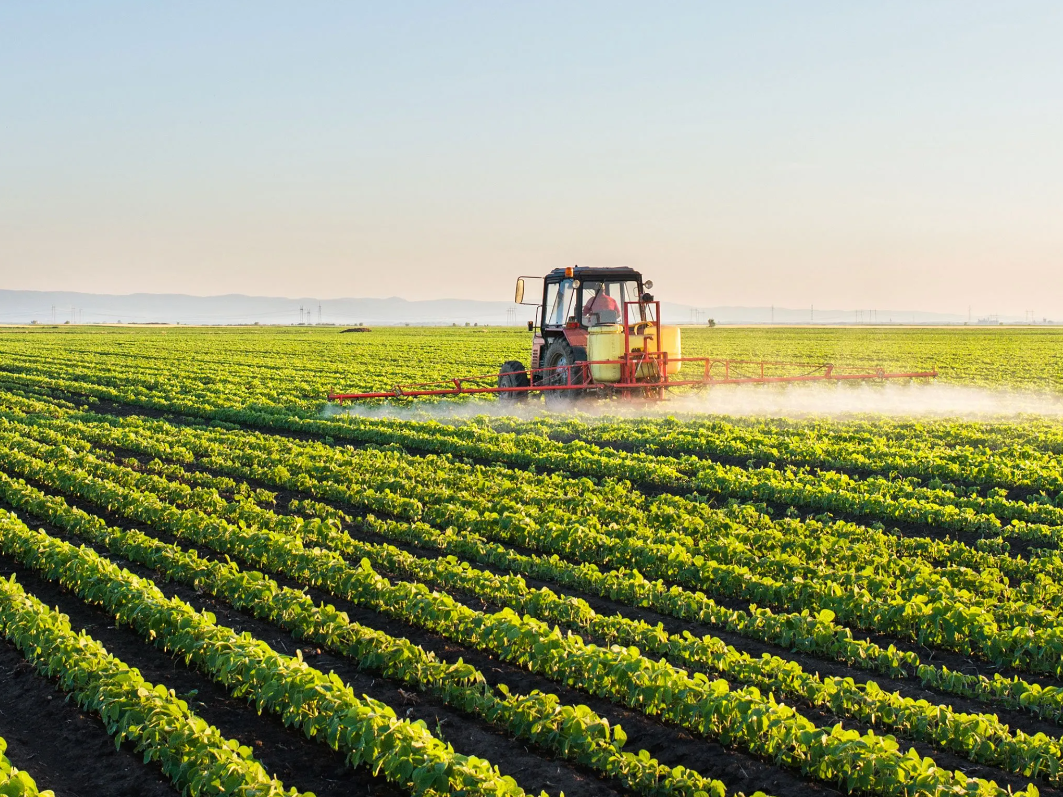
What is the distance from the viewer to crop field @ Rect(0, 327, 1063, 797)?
5.21 meters

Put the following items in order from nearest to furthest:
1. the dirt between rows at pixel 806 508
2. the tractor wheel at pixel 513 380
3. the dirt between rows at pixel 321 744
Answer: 1. the dirt between rows at pixel 321 744
2. the dirt between rows at pixel 806 508
3. the tractor wheel at pixel 513 380

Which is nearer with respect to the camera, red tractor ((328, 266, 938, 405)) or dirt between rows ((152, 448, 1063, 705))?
dirt between rows ((152, 448, 1063, 705))

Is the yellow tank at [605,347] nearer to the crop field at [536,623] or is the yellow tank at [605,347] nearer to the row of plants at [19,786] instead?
the crop field at [536,623]

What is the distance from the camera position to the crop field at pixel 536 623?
17.1 feet

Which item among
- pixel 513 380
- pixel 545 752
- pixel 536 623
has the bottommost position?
pixel 545 752

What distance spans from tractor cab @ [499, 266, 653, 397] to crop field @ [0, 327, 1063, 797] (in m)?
4.85

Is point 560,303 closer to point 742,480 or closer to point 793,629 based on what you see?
point 742,480

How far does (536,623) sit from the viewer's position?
6477 millimetres

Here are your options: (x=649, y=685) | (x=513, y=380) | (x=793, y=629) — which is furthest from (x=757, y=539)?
(x=513, y=380)

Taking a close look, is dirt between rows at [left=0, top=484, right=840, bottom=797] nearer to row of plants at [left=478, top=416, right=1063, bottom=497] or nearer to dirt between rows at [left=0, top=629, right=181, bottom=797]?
dirt between rows at [left=0, top=629, right=181, bottom=797]

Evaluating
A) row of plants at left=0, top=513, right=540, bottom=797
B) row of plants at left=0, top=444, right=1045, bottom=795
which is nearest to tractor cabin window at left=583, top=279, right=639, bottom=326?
row of plants at left=0, top=444, right=1045, bottom=795

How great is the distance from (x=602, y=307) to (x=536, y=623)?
44.2 feet

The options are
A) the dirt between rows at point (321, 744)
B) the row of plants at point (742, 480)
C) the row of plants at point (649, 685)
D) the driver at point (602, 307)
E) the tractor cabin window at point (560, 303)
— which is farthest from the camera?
the tractor cabin window at point (560, 303)

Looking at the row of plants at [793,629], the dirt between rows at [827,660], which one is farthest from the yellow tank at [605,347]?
the dirt between rows at [827,660]
